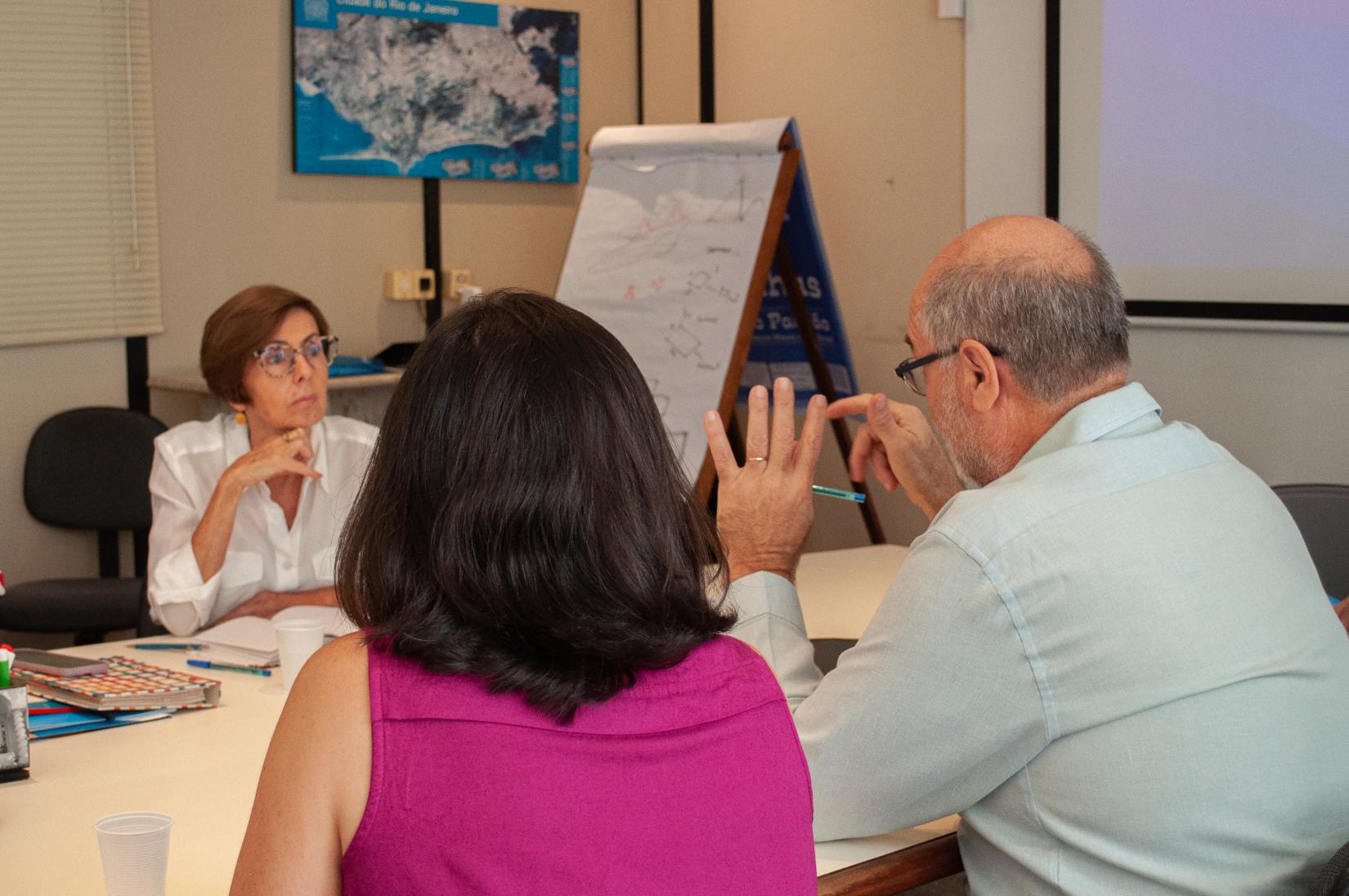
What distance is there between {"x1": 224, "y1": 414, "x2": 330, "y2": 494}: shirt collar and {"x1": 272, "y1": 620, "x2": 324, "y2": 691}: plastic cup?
0.71 m

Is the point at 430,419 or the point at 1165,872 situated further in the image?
the point at 1165,872

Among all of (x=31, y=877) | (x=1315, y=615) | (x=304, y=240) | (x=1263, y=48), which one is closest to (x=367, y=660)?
(x=31, y=877)

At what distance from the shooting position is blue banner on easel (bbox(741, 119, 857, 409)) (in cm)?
383

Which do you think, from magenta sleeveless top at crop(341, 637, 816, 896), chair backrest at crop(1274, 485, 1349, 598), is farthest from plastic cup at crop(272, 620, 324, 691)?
chair backrest at crop(1274, 485, 1349, 598)

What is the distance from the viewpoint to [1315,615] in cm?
137

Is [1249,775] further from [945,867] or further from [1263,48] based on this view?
[1263,48]

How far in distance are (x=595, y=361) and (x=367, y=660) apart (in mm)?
276

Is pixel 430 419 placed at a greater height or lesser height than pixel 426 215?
lesser

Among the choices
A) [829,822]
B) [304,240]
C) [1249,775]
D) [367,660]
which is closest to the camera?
[367,660]

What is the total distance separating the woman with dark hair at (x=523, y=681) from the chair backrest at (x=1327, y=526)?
5.92ft

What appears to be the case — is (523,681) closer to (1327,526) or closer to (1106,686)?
(1106,686)

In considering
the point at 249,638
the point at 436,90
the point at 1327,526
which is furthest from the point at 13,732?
the point at 436,90

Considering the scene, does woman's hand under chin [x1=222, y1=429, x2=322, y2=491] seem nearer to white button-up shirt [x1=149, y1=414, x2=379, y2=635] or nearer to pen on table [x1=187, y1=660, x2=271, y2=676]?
white button-up shirt [x1=149, y1=414, x2=379, y2=635]

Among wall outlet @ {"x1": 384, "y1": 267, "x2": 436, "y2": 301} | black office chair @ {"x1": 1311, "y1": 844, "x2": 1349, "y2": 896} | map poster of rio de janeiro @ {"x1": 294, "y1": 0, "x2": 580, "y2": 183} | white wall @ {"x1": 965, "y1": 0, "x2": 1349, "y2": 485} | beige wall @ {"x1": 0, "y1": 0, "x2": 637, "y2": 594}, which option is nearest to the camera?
black office chair @ {"x1": 1311, "y1": 844, "x2": 1349, "y2": 896}
